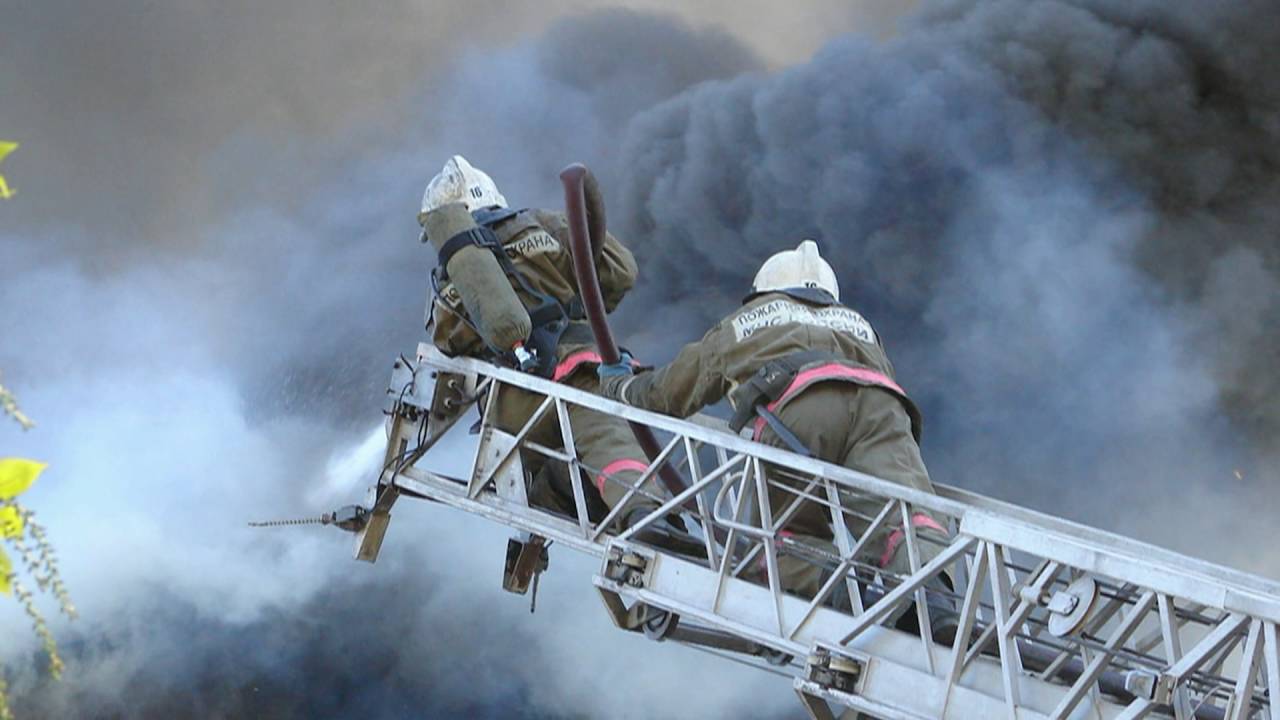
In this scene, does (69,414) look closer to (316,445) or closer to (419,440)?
(316,445)

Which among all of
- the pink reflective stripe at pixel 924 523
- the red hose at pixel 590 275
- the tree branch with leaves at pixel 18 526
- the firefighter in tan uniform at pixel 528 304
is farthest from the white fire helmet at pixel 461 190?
the tree branch with leaves at pixel 18 526

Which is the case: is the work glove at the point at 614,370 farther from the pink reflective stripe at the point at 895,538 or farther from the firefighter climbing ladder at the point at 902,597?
the pink reflective stripe at the point at 895,538

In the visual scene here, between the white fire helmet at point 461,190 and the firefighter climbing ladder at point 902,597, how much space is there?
32.5 inches

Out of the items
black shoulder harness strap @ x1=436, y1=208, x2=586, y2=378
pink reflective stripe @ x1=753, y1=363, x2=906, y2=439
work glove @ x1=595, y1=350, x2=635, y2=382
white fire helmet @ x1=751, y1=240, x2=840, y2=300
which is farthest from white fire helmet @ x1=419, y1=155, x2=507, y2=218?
pink reflective stripe @ x1=753, y1=363, x2=906, y2=439

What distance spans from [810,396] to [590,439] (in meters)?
1.19

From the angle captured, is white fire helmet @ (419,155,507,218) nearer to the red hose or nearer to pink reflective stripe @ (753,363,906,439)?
the red hose

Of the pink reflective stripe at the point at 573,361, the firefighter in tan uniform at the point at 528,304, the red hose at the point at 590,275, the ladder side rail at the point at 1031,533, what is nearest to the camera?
the ladder side rail at the point at 1031,533

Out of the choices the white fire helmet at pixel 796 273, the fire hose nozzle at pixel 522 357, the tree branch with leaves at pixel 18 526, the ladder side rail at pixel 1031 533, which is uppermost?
the white fire helmet at pixel 796 273

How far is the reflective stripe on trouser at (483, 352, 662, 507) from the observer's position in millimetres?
5828

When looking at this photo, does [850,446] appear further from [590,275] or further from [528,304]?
[528,304]

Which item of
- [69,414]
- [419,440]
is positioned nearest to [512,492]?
[419,440]

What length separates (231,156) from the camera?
1201cm

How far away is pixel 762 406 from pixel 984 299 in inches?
235

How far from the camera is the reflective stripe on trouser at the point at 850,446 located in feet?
16.6
